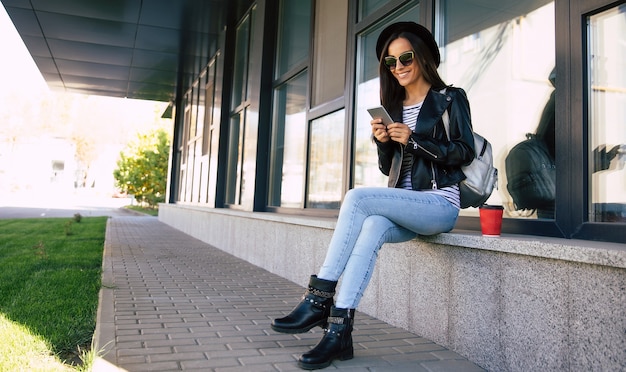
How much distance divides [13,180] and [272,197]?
180 ft

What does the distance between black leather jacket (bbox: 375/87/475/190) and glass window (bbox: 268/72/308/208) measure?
338cm

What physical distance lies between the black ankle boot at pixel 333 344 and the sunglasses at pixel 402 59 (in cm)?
140

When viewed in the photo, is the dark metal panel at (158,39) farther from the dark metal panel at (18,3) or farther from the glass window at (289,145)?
the glass window at (289,145)

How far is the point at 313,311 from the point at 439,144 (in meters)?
1.06

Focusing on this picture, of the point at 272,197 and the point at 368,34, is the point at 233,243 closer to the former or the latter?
the point at 272,197

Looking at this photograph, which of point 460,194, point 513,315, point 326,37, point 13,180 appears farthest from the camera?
point 13,180

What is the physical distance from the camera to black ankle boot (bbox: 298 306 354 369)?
235cm

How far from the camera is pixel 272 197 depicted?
7109 millimetres

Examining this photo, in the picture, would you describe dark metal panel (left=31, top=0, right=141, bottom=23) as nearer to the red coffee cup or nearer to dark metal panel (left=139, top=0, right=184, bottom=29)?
dark metal panel (left=139, top=0, right=184, bottom=29)

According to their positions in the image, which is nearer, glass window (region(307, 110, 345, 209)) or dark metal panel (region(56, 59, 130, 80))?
glass window (region(307, 110, 345, 209))

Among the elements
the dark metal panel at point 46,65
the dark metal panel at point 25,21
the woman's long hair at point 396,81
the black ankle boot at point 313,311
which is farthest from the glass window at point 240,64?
the black ankle boot at point 313,311

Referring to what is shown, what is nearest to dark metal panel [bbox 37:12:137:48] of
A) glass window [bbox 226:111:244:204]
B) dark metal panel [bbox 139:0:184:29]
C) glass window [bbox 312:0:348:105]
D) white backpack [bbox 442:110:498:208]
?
dark metal panel [bbox 139:0:184:29]

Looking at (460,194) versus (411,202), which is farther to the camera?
(460,194)

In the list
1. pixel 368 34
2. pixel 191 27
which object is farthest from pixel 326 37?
pixel 191 27
